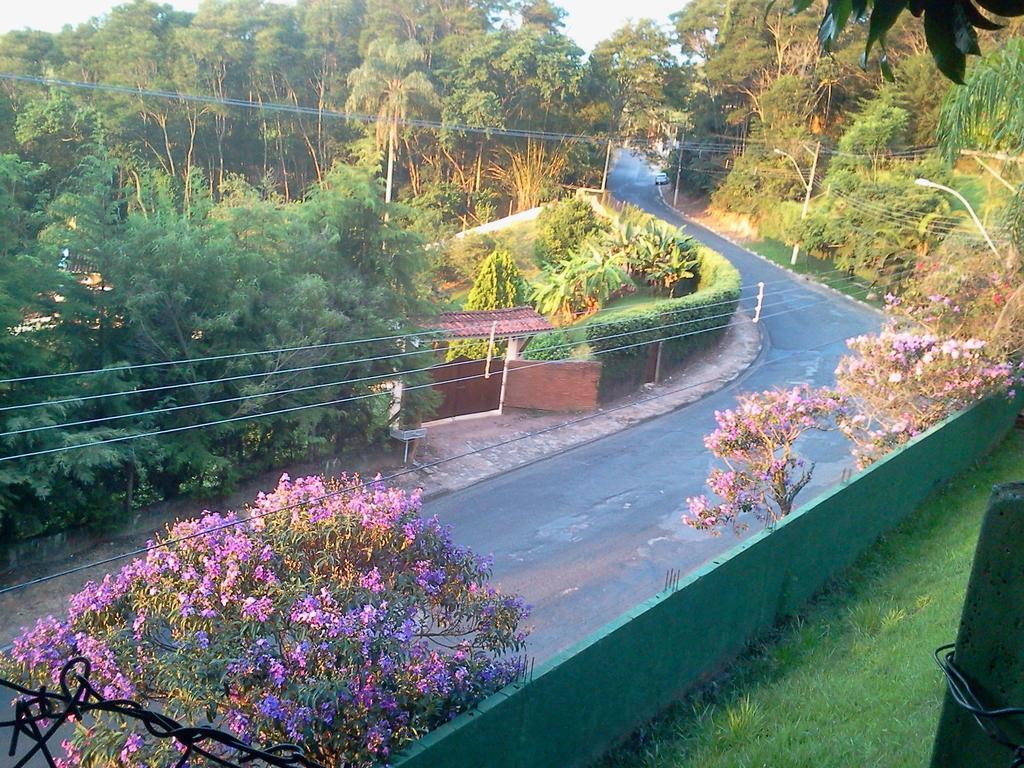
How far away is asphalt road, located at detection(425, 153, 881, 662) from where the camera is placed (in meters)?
11.4

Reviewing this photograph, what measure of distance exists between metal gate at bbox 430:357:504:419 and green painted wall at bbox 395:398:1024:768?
10.9 meters

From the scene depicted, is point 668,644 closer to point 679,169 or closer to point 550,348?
point 550,348

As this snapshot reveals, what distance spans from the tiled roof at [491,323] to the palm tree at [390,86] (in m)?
18.7

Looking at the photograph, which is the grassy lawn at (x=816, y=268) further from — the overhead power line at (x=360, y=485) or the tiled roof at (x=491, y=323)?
the tiled roof at (x=491, y=323)

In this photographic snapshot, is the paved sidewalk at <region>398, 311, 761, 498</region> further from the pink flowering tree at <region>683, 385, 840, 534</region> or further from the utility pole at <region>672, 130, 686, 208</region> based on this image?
the utility pole at <region>672, 130, 686, 208</region>

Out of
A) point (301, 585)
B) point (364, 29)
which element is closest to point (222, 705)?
point (301, 585)

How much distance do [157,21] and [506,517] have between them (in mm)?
31938

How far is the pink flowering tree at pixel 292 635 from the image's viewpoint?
4004 millimetres

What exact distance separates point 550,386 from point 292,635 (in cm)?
1639

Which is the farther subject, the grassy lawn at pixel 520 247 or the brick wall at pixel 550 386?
the grassy lawn at pixel 520 247

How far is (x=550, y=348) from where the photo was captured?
2091 centimetres

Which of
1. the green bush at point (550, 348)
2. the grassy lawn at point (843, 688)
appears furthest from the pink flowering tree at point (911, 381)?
the green bush at point (550, 348)

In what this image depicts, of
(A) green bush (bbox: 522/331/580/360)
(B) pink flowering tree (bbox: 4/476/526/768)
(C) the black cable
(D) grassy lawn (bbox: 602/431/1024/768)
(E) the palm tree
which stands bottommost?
(A) green bush (bbox: 522/331/580/360)

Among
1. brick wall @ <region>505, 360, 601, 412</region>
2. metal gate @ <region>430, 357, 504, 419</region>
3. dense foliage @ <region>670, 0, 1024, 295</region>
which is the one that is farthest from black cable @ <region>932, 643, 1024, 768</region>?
dense foliage @ <region>670, 0, 1024, 295</region>
